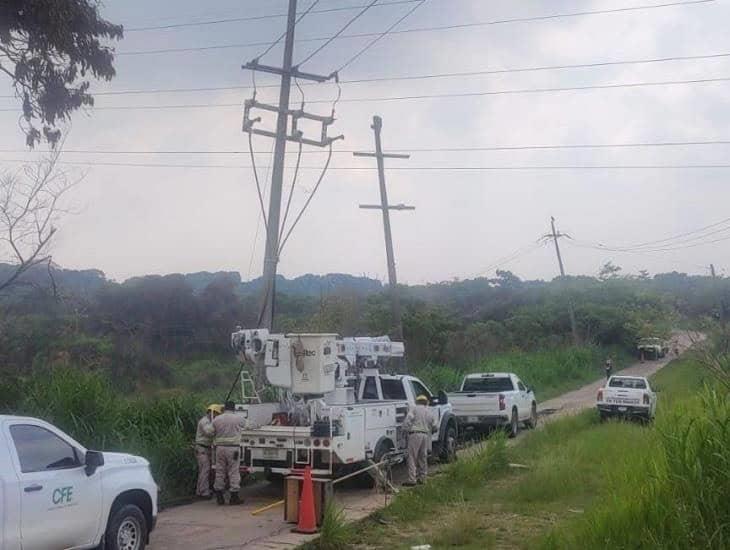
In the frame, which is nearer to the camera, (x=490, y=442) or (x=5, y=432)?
(x=5, y=432)

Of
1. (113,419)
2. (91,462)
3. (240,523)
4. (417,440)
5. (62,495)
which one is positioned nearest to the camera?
(62,495)

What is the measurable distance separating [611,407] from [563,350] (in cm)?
2626

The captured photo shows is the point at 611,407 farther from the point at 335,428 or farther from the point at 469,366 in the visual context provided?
the point at 335,428

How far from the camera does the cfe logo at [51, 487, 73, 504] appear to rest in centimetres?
810

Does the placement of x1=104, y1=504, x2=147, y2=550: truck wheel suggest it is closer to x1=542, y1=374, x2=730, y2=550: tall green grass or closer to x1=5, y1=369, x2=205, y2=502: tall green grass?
x1=5, y1=369, x2=205, y2=502: tall green grass

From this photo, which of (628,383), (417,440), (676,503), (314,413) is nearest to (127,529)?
(314,413)

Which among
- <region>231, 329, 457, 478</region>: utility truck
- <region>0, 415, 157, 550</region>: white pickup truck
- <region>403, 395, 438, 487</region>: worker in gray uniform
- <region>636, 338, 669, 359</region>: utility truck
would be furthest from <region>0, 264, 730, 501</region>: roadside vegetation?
<region>0, 415, 157, 550</region>: white pickup truck

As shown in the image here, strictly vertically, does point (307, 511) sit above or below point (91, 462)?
below

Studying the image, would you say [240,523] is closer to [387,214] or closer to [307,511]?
[307,511]

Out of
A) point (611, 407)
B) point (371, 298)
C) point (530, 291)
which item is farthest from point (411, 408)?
point (530, 291)

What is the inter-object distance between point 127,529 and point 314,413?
509 centimetres

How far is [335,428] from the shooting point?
13.8 meters

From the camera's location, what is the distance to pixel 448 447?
1845cm

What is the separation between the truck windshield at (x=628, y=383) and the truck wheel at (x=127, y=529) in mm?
20536
